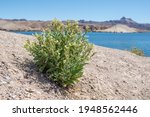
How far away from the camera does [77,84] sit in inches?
517

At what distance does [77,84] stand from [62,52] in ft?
3.39

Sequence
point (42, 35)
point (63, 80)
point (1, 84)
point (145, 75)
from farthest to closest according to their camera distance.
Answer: point (145, 75) < point (42, 35) < point (63, 80) < point (1, 84)

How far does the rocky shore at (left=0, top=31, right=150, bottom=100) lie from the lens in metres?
11.7

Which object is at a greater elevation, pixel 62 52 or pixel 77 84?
pixel 62 52

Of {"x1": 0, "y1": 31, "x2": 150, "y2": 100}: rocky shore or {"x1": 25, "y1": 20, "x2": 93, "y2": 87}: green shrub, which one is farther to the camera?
{"x1": 25, "y1": 20, "x2": 93, "y2": 87}: green shrub

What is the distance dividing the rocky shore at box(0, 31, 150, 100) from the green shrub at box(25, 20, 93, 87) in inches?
11.0

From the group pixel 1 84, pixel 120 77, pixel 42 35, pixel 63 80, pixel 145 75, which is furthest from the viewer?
pixel 145 75

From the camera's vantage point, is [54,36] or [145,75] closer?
[54,36]

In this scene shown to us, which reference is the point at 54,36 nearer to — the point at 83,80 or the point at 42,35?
the point at 42,35

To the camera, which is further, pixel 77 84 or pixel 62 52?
pixel 77 84

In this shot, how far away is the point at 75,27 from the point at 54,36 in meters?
0.68

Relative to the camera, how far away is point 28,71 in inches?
496

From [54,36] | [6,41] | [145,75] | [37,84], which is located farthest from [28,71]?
[145,75]

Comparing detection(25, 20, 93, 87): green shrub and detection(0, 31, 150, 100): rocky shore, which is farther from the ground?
detection(25, 20, 93, 87): green shrub
